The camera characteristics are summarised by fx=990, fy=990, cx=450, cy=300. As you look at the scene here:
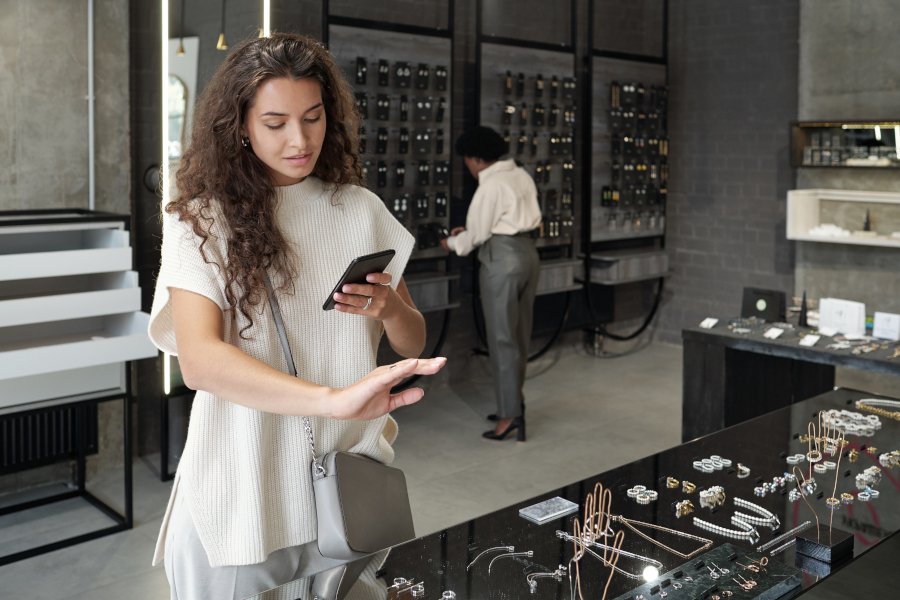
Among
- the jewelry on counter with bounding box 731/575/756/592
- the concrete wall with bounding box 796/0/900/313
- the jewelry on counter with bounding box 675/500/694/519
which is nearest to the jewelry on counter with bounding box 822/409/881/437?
the jewelry on counter with bounding box 675/500/694/519

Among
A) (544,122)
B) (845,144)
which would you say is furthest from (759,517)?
(845,144)

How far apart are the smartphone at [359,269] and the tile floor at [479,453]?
8.41 ft

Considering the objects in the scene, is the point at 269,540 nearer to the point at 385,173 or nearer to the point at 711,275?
the point at 385,173

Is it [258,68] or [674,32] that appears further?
[674,32]

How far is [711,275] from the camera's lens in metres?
8.66

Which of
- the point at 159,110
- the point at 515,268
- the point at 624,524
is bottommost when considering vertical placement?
the point at 624,524

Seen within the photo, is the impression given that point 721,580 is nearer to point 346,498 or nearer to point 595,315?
point 346,498

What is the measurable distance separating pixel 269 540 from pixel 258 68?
827 millimetres

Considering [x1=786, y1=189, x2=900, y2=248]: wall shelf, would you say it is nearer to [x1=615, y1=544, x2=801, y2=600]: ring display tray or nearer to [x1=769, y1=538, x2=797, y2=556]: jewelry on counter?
[x1=769, y1=538, x2=797, y2=556]: jewelry on counter

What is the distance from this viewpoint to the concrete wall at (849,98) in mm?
6805

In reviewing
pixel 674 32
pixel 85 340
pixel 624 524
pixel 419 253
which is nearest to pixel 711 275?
pixel 674 32

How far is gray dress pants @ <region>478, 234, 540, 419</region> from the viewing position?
5.89 metres

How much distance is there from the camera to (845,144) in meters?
7.12

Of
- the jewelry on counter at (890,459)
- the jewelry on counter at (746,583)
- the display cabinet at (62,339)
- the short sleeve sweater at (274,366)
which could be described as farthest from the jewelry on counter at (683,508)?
the display cabinet at (62,339)
